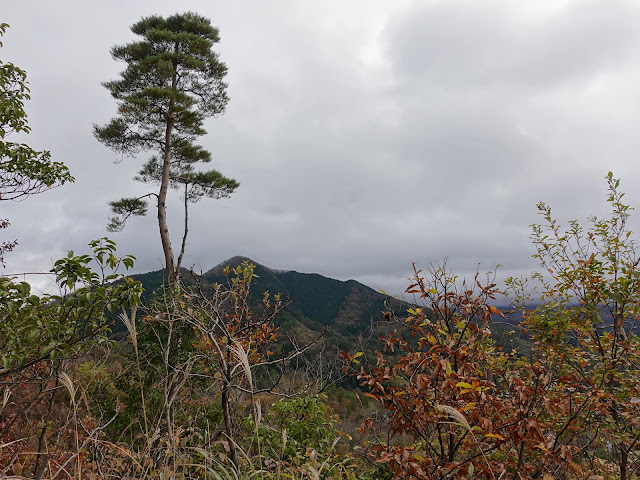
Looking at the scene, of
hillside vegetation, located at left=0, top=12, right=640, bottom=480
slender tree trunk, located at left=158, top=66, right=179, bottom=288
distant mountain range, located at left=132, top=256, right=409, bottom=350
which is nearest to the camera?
hillside vegetation, located at left=0, top=12, right=640, bottom=480

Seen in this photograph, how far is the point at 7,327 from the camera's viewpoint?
2.65m

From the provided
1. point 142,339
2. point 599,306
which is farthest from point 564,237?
point 142,339

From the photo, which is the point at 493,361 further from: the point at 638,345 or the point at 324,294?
the point at 324,294

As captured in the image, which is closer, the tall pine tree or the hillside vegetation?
the hillside vegetation

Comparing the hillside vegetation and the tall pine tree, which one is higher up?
the tall pine tree

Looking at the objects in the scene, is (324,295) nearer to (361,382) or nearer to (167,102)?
(167,102)

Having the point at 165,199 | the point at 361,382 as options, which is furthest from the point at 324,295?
the point at 361,382

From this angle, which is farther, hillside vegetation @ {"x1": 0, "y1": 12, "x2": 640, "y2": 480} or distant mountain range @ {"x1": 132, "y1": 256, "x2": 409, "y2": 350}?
distant mountain range @ {"x1": 132, "y1": 256, "x2": 409, "y2": 350}

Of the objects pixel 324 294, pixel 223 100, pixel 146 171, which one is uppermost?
pixel 223 100

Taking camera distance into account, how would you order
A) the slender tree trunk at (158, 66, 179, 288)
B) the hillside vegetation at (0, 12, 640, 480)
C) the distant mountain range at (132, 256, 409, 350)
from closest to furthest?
1. the hillside vegetation at (0, 12, 640, 480)
2. the slender tree trunk at (158, 66, 179, 288)
3. the distant mountain range at (132, 256, 409, 350)

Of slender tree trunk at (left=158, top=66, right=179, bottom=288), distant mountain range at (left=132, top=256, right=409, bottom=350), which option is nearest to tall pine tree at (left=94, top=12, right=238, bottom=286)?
slender tree trunk at (left=158, top=66, right=179, bottom=288)

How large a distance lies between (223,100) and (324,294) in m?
118

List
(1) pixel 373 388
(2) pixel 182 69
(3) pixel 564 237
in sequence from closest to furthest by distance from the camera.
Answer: (1) pixel 373 388
(3) pixel 564 237
(2) pixel 182 69

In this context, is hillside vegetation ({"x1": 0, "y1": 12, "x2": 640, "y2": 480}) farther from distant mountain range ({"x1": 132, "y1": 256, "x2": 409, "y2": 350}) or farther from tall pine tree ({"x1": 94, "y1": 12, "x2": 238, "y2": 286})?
distant mountain range ({"x1": 132, "y1": 256, "x2": 409, "y2": 350})
